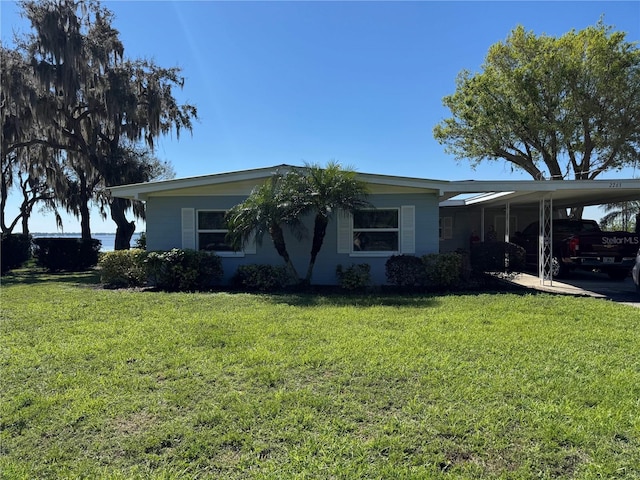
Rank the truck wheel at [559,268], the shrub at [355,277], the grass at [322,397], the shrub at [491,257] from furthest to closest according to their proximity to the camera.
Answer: the truck wheel at [559,268] < the shrub at [491,257] < the shrub at [355,277] < the grass at [322,397]

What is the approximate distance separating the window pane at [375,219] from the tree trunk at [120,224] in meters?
11.7

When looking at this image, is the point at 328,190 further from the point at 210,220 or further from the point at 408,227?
the point at 210,220

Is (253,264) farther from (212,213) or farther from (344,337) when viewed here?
(344,337)

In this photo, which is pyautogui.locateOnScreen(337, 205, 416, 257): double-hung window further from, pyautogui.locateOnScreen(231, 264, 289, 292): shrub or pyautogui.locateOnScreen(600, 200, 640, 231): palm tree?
pyautogui.locateOnScreen(600, 200, 640, 231): palm tree

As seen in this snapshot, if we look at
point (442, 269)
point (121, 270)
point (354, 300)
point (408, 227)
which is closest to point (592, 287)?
point (442, 269)

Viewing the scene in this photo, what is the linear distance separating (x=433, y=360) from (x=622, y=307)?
515 cm

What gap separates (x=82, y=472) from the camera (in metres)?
2.56

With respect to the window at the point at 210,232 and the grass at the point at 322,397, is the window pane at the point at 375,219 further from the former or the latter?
the grass at the point at 322,397

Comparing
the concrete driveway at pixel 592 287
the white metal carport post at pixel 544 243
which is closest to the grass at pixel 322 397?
the concrete driveway at pixel 592 287

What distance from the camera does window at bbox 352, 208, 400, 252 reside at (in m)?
10.6

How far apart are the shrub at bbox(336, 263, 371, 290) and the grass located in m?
3.12

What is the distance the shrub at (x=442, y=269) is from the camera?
9.54m

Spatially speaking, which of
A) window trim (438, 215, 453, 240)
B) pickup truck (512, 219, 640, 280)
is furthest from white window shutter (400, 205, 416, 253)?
window trim (438, 215, 453, 240)

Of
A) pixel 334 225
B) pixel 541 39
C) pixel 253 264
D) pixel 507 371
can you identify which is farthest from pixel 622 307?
pixel 541 39
